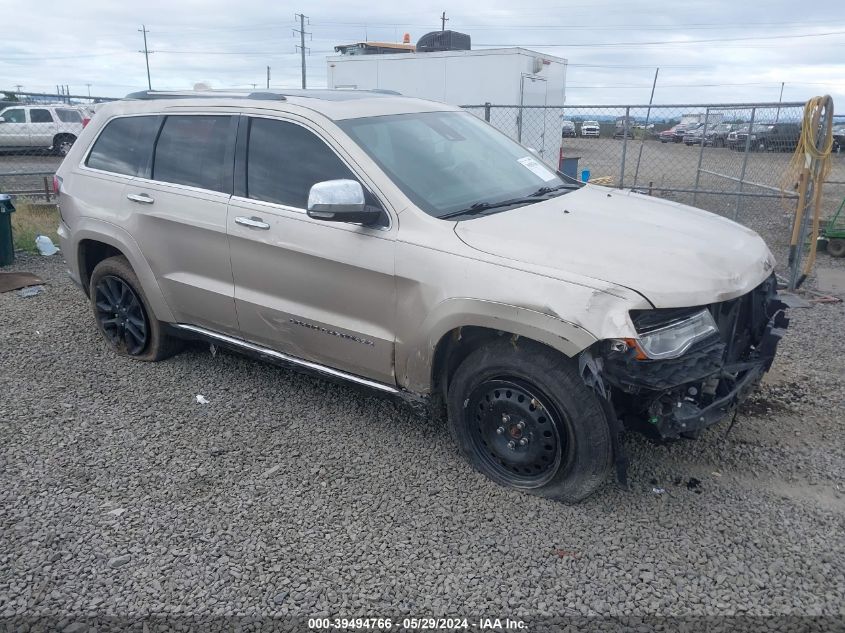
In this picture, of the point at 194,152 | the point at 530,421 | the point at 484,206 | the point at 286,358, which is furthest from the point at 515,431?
the point at 194,152

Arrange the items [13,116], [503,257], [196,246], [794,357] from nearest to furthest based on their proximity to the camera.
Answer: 1. [503,257]
2. [196,246]
3. [794,357]
4. [13,116]

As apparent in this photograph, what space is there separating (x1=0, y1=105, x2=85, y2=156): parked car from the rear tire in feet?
59.8

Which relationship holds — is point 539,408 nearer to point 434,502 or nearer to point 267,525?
point 434,502

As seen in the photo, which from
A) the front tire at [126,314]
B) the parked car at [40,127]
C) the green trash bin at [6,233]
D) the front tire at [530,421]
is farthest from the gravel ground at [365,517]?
the parked car at [40,127]

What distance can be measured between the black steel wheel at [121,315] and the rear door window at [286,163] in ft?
5.19

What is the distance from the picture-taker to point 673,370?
292 centimetres

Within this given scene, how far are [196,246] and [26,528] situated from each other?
1861 mm

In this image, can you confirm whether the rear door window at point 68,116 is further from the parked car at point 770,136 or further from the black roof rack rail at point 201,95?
the parked car at point 770,136

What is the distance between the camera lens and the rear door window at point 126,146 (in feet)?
15.4

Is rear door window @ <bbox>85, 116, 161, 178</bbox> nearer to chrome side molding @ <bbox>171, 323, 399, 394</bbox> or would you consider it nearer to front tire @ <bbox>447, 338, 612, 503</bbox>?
chrome side molding @ <bbox>171, 323, 399, 394</bbox>

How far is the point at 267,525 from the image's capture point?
329cm

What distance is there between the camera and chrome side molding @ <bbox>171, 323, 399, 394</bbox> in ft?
12.5

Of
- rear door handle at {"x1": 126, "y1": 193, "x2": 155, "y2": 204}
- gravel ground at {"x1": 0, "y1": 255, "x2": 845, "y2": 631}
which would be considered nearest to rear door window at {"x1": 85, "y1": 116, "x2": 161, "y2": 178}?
→ rear door handle at {"x1": 126, "y1": 193, "x2": 155, "y2": 204}

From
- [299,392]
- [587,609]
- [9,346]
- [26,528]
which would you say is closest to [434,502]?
[587,609]
